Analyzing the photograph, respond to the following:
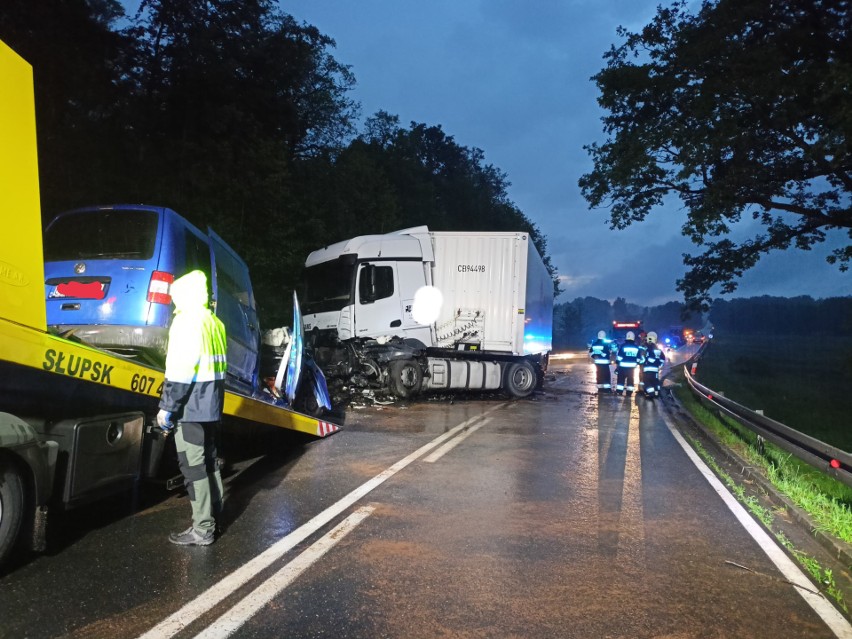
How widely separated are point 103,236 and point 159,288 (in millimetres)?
783

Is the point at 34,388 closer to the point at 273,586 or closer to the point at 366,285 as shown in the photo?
the point at 273,586

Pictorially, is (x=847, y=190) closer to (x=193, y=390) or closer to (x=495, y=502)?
(x=495, y=502)

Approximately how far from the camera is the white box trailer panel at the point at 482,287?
14352 millimetres

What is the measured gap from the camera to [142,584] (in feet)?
12.4

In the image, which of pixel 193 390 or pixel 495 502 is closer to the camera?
pixel 193 390

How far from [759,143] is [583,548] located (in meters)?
15.2

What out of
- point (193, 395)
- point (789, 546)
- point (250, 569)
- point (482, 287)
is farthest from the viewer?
point (482, 287)

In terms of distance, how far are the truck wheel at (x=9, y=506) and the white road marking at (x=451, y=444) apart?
4.52m

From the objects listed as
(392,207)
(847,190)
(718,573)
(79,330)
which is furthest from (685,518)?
(392,207)

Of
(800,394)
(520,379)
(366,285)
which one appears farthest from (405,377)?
(800,394)

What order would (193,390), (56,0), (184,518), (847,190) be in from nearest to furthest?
(193,390) < (184,518) < (56,0) < (847,190)

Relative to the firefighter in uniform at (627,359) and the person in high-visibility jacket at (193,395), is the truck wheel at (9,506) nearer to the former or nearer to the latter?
the person in high-visibility jacket at (193,395)

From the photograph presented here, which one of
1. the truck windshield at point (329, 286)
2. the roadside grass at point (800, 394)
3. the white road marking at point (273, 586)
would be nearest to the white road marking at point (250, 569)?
the white road marking at point (273, 586)

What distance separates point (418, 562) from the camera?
427cm
